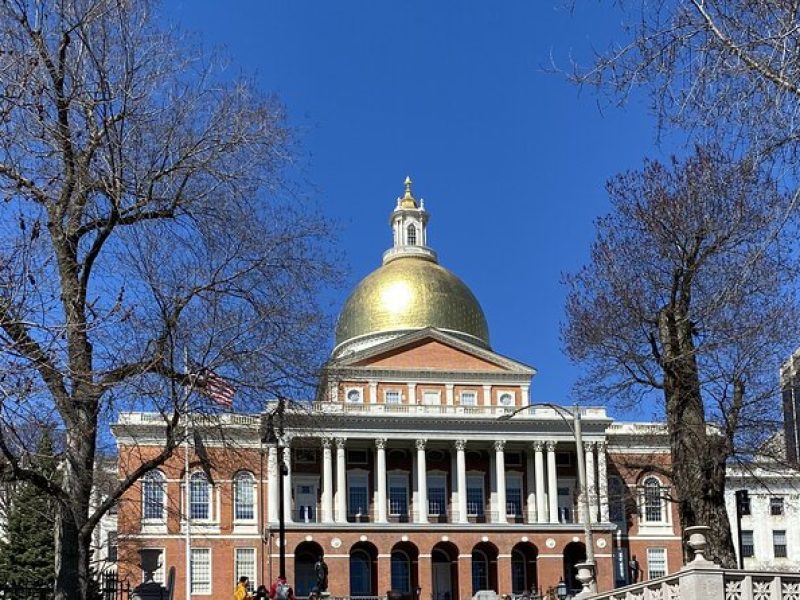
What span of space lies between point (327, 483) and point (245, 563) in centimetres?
681

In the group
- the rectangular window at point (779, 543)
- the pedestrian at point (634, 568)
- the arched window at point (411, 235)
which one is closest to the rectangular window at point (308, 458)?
the pedestrian at point (634, 568)

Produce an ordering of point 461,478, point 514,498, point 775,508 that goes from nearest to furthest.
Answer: point 461,478 < point 514,498 < point 775,508

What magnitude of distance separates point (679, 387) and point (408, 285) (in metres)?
60.8

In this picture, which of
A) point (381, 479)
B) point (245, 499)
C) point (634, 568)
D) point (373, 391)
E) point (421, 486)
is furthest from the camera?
point (373, 391)

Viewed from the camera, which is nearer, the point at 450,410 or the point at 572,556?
the point at 572,556

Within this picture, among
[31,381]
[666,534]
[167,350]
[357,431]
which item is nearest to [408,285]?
[357,431]

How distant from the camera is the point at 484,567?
3172 inches

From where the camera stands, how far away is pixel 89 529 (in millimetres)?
19750

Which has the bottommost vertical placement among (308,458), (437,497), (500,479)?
(437,497)

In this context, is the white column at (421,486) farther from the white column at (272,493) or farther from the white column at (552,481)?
the white column at (272,493)

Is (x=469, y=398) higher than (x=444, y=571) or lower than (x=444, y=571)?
higher

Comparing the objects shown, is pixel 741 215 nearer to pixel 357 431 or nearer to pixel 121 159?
pixel 121 159

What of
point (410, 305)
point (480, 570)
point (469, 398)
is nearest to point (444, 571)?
point (480, 570)

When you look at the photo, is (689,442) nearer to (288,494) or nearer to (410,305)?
(288,494)
